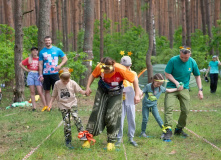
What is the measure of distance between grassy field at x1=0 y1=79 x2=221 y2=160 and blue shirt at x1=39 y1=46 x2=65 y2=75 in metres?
1.24

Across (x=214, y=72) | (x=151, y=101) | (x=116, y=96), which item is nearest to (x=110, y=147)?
(x=116, y=96)

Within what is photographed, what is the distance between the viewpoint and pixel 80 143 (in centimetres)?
619

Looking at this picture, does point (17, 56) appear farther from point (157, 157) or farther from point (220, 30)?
point (220, 30)

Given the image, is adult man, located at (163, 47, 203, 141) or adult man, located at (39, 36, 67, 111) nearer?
adult man, located at (163, 47, 203, 141)

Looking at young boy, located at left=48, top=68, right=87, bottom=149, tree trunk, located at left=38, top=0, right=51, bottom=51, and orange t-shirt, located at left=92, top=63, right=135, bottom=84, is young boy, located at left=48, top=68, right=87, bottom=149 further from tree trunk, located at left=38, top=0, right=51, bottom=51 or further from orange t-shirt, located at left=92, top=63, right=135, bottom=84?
tree trunk, located at left=38, top=0, right=51, bottom=51

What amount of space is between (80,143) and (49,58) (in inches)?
141

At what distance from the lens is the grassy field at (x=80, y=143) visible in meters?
5.42

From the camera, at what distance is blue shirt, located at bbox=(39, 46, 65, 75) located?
908 centimetres

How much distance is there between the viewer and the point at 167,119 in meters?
6.58

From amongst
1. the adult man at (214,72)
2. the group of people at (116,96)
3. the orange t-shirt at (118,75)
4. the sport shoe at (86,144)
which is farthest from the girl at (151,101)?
the adult man at (214,72)

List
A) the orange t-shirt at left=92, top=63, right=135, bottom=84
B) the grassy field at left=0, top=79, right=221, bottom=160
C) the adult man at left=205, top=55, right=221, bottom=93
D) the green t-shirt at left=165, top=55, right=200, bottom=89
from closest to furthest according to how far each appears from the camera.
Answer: the grassy field at left=0, top=79, right=221, bottom=160 < the orange t-shirt at left=92, top=63, right=135, bottom=84 < the green t-shirt at left=165, top=55, right=200, bottom=89 < the adult man at left=205, top=55, right=221, bottom=93

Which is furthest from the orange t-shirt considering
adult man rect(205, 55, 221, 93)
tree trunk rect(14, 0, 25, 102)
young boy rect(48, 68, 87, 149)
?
adult man rect(205, 55, 221, 93)

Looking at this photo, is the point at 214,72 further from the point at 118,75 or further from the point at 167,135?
the point at 118,75

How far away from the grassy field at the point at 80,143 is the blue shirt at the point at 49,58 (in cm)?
124
